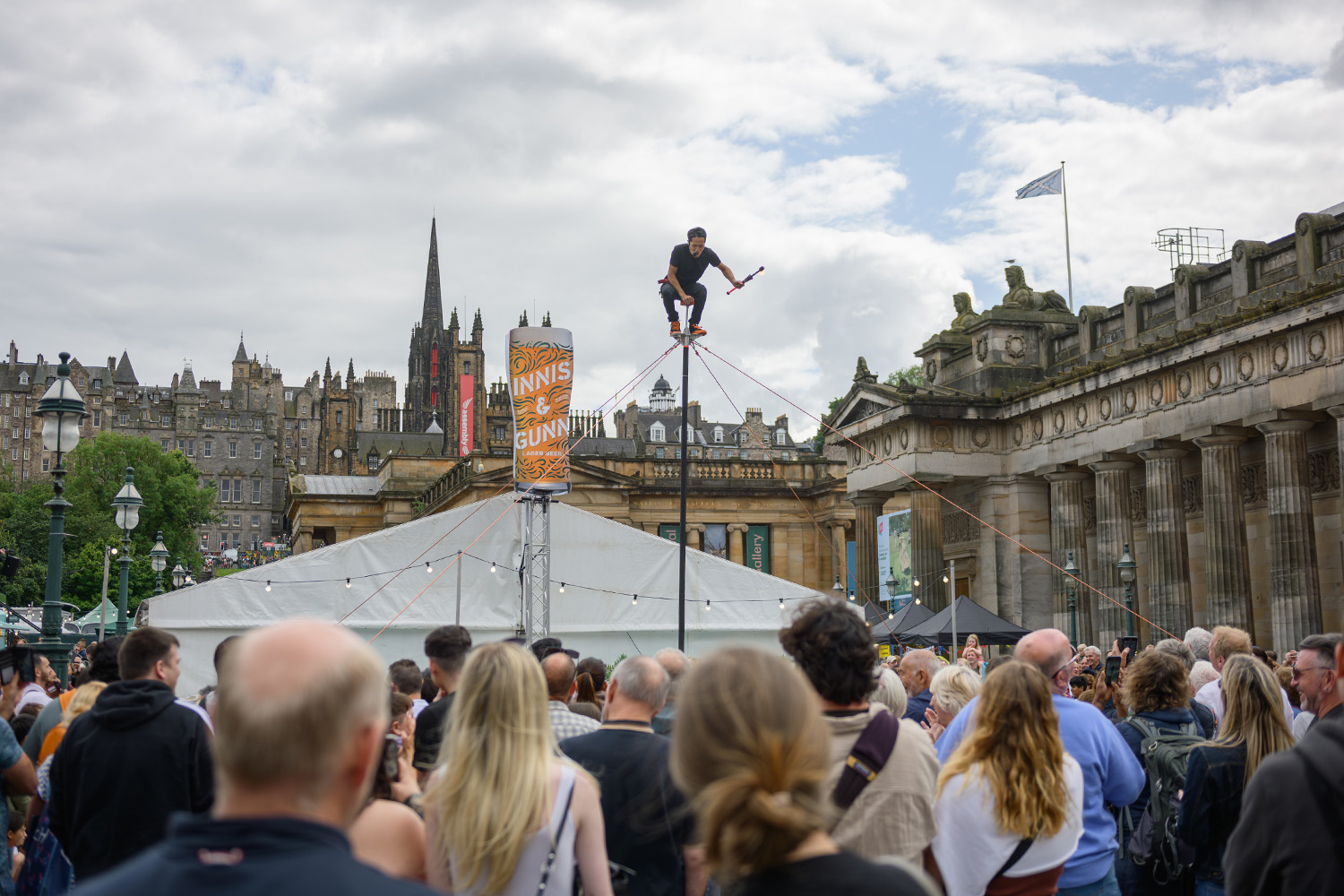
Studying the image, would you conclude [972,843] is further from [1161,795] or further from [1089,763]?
[1161,795]

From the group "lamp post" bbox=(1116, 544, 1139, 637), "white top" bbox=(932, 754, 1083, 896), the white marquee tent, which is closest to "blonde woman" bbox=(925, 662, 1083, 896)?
"white top" bbox=(932, 754, 1083, 896)

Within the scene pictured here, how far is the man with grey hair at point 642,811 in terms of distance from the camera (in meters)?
4.62

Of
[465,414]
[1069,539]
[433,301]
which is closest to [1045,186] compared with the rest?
[1069,539]

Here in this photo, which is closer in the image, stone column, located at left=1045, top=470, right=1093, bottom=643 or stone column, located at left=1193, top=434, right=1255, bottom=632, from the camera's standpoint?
stone column, located at left=1193, top=434, right=1255, bottom=632

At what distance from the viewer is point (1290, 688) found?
937cm

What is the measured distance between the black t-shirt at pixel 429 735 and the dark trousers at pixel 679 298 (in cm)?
685

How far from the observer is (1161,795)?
6.86 meters

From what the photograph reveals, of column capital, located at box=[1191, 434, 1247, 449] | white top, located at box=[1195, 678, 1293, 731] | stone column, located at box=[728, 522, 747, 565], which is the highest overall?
column capital, located at box=[1191, 434, 1247, 449]

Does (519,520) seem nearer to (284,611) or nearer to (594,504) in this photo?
(284,611)

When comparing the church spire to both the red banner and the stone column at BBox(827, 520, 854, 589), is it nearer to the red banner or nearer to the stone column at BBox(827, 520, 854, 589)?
the red banner

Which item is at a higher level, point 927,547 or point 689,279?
point 689,279

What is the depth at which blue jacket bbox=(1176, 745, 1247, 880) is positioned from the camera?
574 centimetres

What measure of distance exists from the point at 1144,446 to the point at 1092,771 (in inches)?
811

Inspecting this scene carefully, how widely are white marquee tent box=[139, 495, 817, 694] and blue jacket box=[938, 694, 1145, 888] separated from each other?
453 inches
